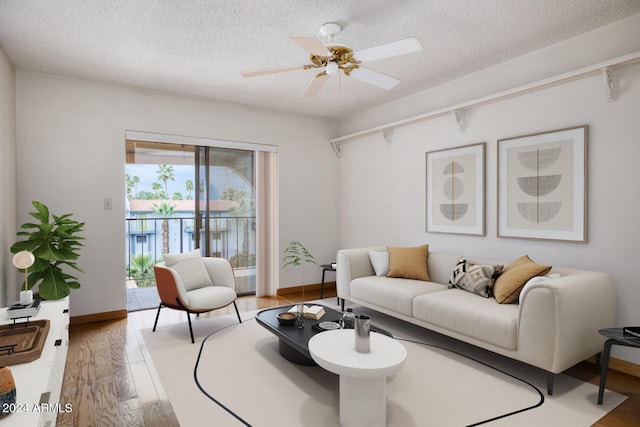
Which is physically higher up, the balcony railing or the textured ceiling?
the textured ceiling

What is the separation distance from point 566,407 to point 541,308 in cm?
59

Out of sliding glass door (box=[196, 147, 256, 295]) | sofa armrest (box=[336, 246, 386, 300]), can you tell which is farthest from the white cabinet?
sliding glass door (box=[196, 147, 256, 295])

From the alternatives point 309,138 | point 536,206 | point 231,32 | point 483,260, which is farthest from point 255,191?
point 536,206

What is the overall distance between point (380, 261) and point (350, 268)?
A: 35 cm

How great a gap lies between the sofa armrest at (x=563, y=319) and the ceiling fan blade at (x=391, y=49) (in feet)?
5.68

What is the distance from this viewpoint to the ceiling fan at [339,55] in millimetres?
2297

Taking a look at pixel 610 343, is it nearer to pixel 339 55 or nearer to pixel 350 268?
pixel 350 268

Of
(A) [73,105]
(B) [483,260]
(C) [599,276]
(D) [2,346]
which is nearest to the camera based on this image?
(D) [2,346]

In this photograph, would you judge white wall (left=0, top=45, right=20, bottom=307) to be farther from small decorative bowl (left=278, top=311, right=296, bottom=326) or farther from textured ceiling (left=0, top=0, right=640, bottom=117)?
small decorative bowl (left=278, top=311, right=296, bottom=326)

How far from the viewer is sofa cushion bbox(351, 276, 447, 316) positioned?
341 centimetres

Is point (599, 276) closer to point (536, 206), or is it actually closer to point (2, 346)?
point (536, 206)

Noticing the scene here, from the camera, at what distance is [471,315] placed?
281cm

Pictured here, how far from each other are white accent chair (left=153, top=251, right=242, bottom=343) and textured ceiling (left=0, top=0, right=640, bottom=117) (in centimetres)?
193

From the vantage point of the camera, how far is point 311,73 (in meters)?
3.75
